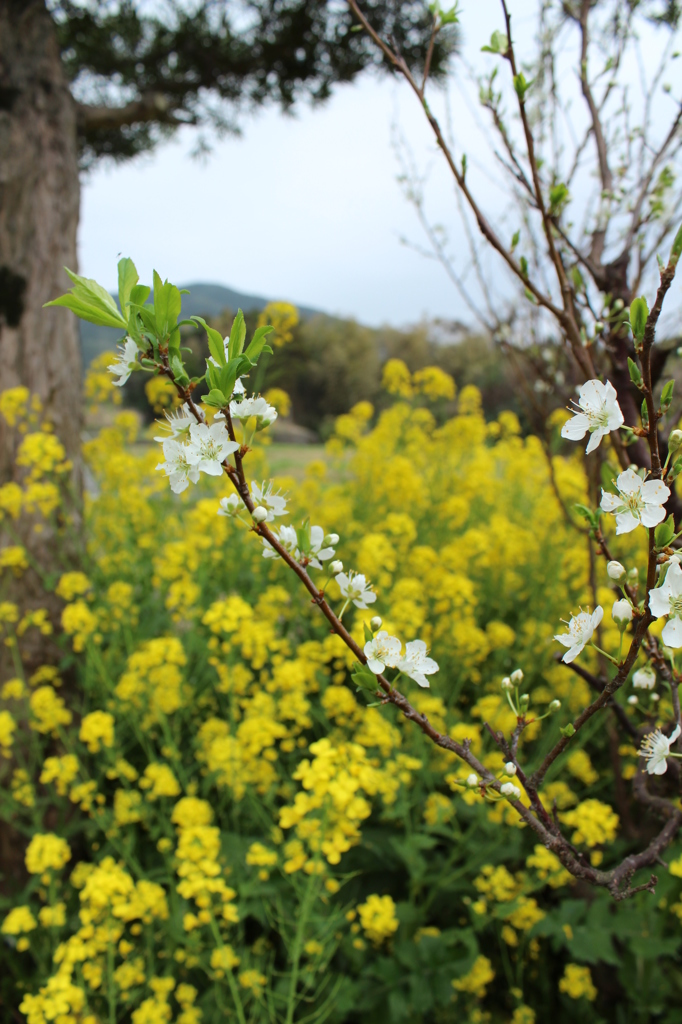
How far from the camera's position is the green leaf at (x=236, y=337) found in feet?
2.49

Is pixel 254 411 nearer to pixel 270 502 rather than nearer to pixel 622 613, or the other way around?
pixel 270 502

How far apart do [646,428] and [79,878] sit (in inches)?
96.2

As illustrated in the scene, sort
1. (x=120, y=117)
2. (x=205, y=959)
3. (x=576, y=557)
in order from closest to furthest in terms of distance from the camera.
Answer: (x=205, y=959) < (x=576, y=557) < (x=120, y=117)

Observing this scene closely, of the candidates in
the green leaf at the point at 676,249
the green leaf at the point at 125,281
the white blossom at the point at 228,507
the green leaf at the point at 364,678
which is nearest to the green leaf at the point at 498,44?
the green leaf at the point at 676,249

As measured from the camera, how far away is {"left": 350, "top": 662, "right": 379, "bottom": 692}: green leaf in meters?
0.79

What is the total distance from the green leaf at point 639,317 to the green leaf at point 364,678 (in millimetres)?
493

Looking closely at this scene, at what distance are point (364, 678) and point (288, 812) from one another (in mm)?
970

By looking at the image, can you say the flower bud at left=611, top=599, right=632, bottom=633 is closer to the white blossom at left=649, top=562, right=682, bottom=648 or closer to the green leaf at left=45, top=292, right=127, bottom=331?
the white blossom at left=649, top=562, right=682, bottom=648

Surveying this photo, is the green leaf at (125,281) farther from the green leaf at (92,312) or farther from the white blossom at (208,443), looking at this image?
the white blossom at (208,443)

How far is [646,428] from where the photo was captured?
0.69m

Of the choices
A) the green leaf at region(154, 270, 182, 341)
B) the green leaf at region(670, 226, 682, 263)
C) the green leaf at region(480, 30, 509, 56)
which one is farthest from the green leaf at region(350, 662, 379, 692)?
the green leaf at region(480, 30, 509, 56)

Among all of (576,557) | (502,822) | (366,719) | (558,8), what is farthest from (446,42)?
(502,822)

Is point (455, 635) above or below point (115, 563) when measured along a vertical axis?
above

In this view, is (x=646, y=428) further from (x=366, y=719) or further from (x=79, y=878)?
(x=79, y=878)
